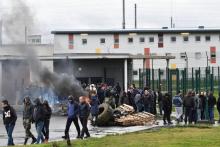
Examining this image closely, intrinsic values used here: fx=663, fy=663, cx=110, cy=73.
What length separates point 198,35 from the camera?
74375mm

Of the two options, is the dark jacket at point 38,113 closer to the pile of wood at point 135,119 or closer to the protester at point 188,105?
the pile of wood at point 135,119

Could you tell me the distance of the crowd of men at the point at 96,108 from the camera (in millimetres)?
24767

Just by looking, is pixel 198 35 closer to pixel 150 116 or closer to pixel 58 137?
pixel 150 116

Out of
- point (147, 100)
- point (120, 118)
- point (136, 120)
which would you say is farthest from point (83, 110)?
point (147, 100)

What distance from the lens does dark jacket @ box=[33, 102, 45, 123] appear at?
24672mm

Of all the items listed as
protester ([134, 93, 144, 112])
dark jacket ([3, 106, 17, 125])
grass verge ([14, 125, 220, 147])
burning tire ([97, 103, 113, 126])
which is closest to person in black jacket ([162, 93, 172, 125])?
burning tire ([97, 103, 113, 126])

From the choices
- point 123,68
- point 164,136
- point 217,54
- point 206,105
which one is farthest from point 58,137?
point 217,54

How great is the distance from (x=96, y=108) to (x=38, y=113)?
31.8 feet

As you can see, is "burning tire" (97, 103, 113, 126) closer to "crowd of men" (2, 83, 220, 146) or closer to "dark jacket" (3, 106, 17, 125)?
→ "crowd of men" (2, 83, 220, 146)

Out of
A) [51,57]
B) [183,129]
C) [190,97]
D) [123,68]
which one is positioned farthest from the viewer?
→ [123,68]

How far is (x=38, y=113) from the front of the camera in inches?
971

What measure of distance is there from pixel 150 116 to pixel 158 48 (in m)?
39.1

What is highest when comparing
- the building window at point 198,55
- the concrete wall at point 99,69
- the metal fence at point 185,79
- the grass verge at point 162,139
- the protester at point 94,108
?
the building window at point 198,55

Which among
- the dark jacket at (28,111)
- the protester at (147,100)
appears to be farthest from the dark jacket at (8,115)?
the protester at (147,100)
